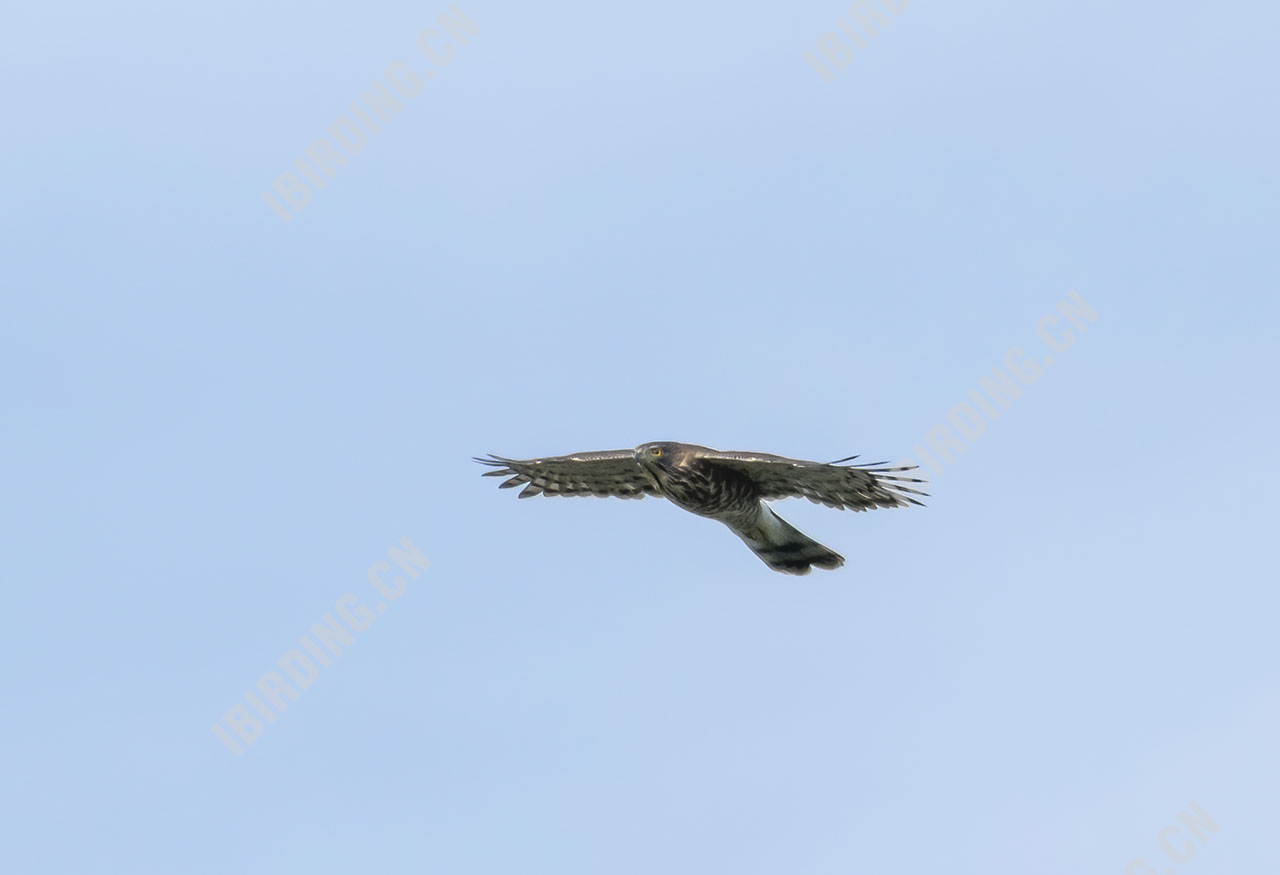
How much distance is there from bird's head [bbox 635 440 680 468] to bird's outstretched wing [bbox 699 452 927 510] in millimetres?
367

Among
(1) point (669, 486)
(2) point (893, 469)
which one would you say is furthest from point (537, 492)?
(2) point (893, 469)

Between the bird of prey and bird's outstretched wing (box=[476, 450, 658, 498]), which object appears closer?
the bird of prey

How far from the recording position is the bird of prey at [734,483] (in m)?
19.0

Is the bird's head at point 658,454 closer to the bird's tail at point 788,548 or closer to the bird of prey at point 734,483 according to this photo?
the bird of prey at point 734,483

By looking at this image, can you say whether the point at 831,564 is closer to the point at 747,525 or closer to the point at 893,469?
the point at 747,525

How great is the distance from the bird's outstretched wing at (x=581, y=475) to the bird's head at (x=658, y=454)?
67 centimetres

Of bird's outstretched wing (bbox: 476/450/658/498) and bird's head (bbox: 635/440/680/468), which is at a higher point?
bird's outstretched wing (bbox: 476/450/658/498)

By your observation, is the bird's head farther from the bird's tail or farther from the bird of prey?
the bird's tail

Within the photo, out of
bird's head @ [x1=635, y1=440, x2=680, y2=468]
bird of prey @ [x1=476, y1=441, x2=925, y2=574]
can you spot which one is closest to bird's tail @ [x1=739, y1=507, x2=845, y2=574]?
bird of prey @ [x1=476, y1=441, x2=925, y2=574]

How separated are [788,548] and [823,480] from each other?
2.30 m

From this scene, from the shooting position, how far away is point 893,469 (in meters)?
18.6

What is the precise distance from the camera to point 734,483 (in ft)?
64.6

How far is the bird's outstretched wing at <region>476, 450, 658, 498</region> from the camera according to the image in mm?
20922

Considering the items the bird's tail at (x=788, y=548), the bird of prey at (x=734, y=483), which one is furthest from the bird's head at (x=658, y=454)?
the bird's tail at (x=788, y=548)
